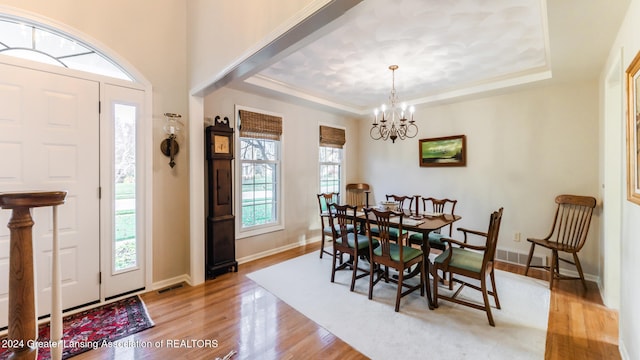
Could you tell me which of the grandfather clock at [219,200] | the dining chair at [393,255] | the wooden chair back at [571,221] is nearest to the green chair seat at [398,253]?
the dining chair at [393,255]

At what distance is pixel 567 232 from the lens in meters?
3.39

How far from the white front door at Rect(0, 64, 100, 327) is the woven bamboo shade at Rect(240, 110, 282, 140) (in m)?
1.66

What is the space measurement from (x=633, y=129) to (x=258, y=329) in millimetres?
3085

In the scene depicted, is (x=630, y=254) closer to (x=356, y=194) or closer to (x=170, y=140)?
(x=356, y=194)

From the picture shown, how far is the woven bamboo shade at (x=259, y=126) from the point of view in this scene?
12.7 feet

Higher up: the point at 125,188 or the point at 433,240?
the point at 125,188

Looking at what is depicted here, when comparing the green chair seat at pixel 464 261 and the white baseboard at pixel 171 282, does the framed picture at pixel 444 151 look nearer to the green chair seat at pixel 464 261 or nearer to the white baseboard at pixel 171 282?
the green chair seat at pixel 464 261

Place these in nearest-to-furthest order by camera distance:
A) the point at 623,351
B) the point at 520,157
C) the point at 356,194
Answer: the point at 623,351 < the point at 520,157 < the point at 356,194

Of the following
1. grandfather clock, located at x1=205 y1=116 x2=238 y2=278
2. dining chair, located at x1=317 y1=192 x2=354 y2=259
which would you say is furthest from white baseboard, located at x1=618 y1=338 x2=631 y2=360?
grandfather clock, located at x1=205 y1=116 x2=238 y2=278

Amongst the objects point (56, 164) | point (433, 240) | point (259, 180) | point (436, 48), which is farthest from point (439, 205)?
point (56, 164)

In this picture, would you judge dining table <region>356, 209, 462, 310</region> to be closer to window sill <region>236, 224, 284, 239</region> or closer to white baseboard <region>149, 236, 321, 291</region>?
window sill <region>236, 224, 284, 239</region>

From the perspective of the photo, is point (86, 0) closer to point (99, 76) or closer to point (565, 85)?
point (99, 76)

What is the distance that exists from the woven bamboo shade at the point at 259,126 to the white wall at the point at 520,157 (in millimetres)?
2488

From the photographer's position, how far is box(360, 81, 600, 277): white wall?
3.30 meters
